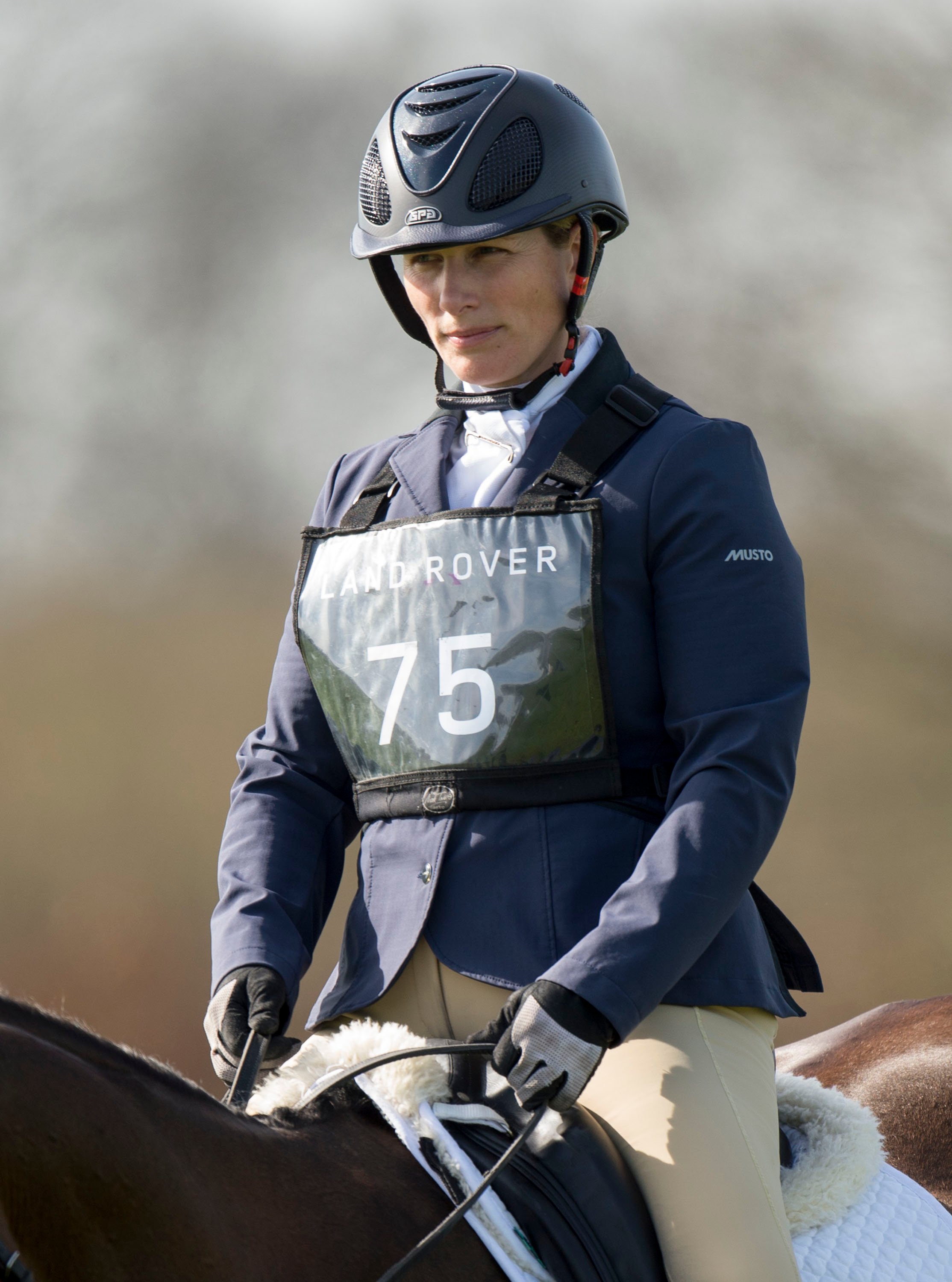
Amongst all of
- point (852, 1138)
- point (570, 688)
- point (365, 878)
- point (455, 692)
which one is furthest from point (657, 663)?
point (852, 1138)

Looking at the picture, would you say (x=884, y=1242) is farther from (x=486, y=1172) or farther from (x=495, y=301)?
(x=495, y=301)

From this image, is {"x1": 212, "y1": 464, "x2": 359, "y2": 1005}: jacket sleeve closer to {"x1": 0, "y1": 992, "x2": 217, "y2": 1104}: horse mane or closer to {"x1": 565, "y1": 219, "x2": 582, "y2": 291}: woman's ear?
{"x1": 0, "y1": 992, "x2": 217, "y2": 1104}: horse mane

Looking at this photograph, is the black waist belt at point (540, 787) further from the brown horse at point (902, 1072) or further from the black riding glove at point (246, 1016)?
the brown horse at point (902, 1072)

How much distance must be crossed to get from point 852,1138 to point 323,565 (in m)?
0.91

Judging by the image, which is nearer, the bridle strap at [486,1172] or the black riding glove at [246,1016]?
the bridle strap at [486,1172]

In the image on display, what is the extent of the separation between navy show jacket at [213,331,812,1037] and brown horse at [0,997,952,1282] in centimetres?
24

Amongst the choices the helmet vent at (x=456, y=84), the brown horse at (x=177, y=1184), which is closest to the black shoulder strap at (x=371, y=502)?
the helmet vent at (x=456, y=84)

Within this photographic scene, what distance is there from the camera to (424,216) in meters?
1.51

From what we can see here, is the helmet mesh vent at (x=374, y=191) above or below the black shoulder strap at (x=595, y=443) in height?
above

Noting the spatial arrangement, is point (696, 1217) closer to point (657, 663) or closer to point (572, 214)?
point (657, 663)

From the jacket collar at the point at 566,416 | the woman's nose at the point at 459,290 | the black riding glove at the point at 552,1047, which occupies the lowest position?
the black riding glove at the point at 552,1047

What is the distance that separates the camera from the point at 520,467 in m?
1.50

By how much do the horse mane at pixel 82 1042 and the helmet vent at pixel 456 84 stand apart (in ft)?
3.77

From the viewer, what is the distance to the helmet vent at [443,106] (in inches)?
61.6
